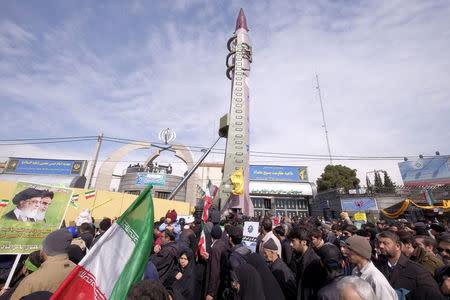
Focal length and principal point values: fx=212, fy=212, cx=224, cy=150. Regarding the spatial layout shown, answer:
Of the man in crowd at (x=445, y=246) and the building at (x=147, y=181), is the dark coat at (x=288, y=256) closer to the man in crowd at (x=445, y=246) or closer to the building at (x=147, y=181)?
the man in crowd at (x=445, y=246)

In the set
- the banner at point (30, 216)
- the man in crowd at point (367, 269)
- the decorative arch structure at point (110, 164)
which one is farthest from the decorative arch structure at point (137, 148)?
the man in crowd at point (367, 269)

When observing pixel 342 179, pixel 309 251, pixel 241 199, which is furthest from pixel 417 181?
pixel 309 251

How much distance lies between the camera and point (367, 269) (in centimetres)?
229

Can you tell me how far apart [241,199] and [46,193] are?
1109 centimetres

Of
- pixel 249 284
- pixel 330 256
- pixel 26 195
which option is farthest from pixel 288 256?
pixel 26 195

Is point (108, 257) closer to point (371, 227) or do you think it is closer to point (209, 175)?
point (371, 227)

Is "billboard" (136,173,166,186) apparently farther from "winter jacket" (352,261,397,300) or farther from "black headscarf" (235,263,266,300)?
A: "winter jacket" (352,261,397,300)

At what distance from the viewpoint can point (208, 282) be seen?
3555 millimetres

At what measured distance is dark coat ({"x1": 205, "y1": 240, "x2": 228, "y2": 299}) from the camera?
345cm

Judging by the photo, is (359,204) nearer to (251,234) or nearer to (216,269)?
(251,234)

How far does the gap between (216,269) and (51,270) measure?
232 cm

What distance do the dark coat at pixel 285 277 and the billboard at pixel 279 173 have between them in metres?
27.9

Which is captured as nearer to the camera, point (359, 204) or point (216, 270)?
point (216, 270)

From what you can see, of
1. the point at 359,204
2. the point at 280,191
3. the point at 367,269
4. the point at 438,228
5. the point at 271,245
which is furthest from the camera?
the point at 280,191
